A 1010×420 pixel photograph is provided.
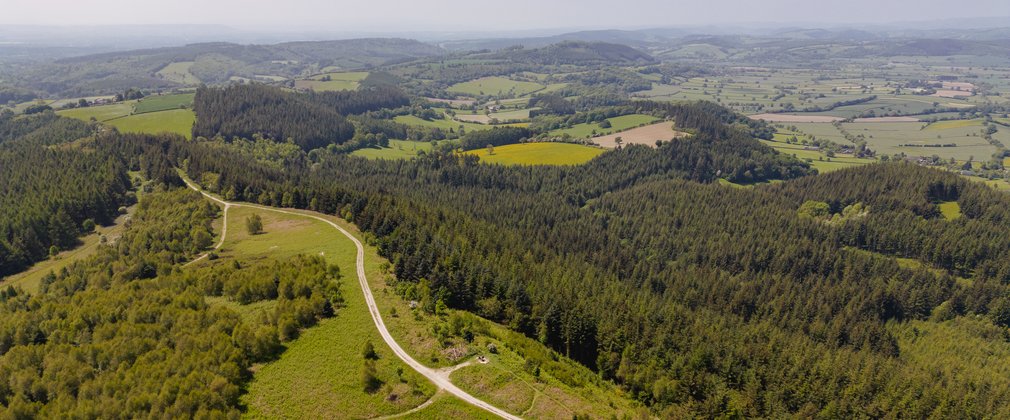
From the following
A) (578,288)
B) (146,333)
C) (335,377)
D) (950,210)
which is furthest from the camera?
(950,210)

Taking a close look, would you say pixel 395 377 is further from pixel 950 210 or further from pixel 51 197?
pixel 950 210

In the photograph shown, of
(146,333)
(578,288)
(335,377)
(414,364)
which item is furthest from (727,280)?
(146,333)

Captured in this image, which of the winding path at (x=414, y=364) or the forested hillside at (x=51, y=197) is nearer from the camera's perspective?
the winding path at (x=414, y=364)

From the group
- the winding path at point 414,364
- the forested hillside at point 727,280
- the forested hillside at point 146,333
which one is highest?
the forested hillside at point 146,333

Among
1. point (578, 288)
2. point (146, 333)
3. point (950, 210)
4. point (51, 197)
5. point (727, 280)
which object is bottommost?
point (727, 280)

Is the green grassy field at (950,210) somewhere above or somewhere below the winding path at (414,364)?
below

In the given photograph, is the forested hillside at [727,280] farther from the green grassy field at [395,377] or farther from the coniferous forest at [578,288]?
the green grassy field at [395,377]

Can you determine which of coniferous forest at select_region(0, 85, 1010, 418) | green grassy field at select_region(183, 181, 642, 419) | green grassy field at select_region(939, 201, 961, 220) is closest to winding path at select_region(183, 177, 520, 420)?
green grassy field at select_region(183, 181, 642, 419)

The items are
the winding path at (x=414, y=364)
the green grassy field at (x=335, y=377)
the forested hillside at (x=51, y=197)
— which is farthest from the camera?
the forested hillside at (x=51, y=197)

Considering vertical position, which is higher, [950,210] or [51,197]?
[51,197]

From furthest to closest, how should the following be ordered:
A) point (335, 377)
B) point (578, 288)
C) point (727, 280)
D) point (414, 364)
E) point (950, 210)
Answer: point (950, 210), point (727, 280), point (578, 288), point (414, 364), point (335, 377)

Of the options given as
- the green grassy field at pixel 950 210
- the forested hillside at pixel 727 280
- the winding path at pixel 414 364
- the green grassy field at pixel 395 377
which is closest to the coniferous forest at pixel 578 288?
the forested hillside at pixel 727 280

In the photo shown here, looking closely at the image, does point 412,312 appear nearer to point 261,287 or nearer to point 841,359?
point 261,287
